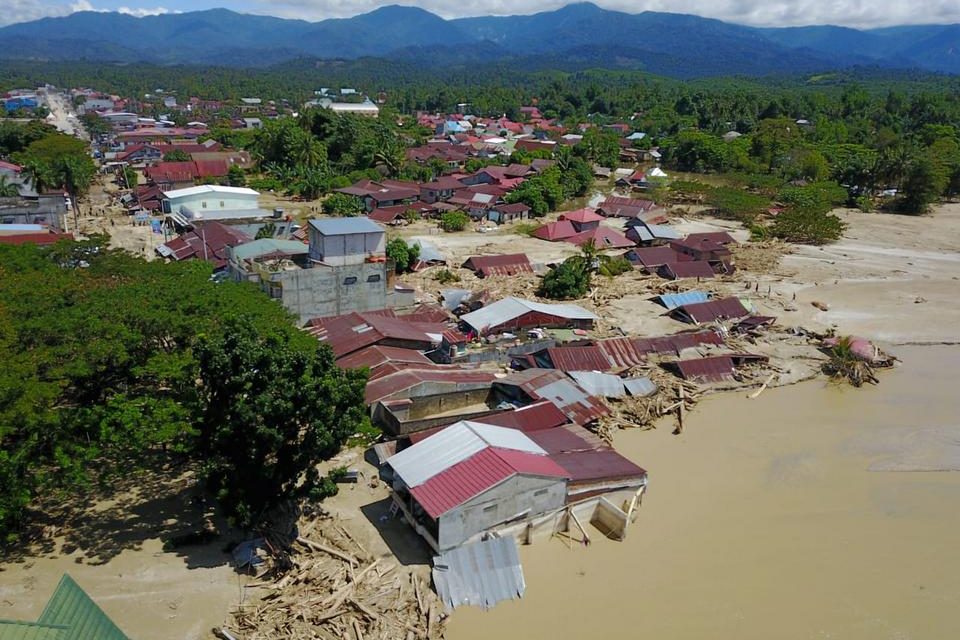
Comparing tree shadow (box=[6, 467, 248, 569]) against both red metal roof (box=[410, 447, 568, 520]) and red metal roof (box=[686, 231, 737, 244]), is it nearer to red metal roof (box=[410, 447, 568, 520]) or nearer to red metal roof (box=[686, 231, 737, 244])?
red metal roof (box=[410, 447, 568, 520])

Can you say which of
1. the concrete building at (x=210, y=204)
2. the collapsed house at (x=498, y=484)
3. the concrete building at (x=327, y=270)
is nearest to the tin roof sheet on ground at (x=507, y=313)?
the concrete building at (x=327, y=270)

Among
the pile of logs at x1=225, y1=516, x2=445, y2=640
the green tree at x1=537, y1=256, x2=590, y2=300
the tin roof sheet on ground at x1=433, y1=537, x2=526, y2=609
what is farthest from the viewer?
the green tree at x1=537, y1=256, x2=590, y2=300

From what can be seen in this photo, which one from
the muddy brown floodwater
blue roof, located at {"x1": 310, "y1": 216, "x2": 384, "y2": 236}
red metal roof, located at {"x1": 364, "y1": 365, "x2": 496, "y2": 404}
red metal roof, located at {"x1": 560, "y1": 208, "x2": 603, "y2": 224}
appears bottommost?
the muddy brown floodwater

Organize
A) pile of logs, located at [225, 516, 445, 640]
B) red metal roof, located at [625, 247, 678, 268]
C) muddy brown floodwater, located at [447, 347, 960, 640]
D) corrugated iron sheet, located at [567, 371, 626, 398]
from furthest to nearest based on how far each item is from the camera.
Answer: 1. red metal roof, located at [625, 247, 678, 268]
2. corrugated iron sheet, located at [567, 371, 626, 398]
3. muddy brown floodwater, located at [447, 347, 960, 640]
4. pile of logs, located at [225, 516, 445, 640]

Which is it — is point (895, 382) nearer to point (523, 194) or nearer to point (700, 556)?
point (700, 556)

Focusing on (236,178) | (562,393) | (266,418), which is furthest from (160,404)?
(236,178)

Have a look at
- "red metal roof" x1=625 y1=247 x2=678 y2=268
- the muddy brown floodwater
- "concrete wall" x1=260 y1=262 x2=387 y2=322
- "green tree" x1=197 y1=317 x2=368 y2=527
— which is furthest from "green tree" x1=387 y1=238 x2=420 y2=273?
"green tree" x1=197 y1=317 x2=368 y2=527

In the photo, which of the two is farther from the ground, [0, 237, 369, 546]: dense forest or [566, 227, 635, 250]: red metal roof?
[0, 237, 369, 546]: dense forest
